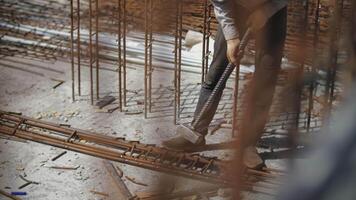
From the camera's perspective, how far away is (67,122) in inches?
169

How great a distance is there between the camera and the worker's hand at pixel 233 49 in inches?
133

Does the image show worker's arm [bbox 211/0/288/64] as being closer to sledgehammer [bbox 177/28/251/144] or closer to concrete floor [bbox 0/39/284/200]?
sledgehammer [bbox 177/28/251/144]

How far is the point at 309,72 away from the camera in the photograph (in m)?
1.05

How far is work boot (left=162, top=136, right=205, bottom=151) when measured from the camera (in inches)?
151

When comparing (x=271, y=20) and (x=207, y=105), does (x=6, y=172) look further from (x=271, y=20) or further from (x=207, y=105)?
(x=271, y=20)

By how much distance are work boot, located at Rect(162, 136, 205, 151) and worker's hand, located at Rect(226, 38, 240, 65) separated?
65cm

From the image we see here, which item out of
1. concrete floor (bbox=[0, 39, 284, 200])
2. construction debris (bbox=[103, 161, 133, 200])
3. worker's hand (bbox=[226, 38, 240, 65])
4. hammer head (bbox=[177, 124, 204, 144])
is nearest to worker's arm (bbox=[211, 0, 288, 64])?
worker's hand (bbox=[226, 38, 240, 65])

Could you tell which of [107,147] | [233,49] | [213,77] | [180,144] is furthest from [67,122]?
[233,49]

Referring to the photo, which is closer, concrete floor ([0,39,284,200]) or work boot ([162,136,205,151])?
concrete floor ([0,39,284,200])

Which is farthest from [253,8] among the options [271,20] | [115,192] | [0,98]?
[0,98]

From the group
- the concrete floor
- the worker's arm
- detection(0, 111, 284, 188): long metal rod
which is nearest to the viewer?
the worker's arm

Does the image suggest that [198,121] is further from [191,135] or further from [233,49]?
[233,49]

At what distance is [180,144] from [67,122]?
846 mm

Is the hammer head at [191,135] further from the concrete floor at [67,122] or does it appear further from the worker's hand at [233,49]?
the worker's hand at [233,49]
